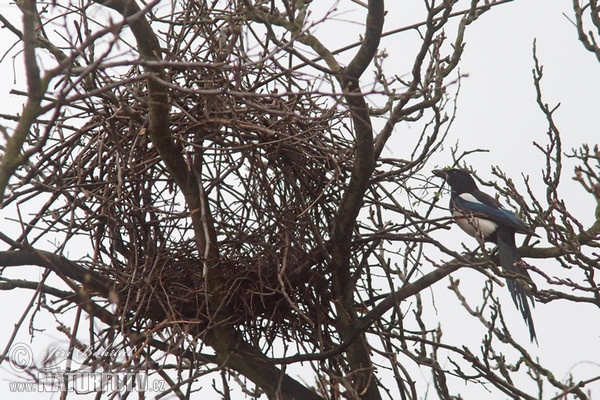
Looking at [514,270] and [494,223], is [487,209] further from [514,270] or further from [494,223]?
[514,270]

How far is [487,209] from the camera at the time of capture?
4.34m

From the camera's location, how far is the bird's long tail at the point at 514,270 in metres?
3.76

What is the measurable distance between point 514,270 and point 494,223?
1.59ft

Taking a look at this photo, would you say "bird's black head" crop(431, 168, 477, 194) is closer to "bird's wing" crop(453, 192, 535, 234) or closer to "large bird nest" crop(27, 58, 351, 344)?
"bird's wing" crop(453, 192, 535, 234)

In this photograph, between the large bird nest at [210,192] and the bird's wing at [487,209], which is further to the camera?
the bird's wing at [487,209]

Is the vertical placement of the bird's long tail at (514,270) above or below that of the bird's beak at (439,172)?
below

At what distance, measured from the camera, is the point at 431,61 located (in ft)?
10.0

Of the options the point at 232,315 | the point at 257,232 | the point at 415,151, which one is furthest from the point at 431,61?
the point at 232,315

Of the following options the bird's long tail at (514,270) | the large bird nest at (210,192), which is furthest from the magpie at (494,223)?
the large bird nest at (210,192)

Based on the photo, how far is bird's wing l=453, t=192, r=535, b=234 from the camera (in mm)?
4079

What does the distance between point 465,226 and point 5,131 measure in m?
3.07

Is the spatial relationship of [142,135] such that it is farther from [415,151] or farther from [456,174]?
[456,174]

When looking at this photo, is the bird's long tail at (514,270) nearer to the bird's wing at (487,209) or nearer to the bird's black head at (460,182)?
the bird's wing at (487,209)

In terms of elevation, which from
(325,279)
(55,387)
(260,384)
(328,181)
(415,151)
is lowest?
(55,387)
